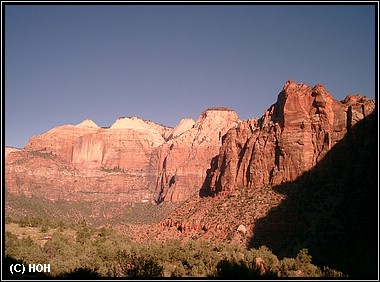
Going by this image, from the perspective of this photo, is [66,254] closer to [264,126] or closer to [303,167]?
[303,167]

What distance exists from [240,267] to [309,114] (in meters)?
40.0

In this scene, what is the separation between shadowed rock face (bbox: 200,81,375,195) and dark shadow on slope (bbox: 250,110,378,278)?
183 cm

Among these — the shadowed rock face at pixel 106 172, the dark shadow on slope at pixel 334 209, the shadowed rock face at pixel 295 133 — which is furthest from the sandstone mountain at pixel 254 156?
the dark shadow on slope at pixel 334 209

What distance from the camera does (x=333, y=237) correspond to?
52531mm

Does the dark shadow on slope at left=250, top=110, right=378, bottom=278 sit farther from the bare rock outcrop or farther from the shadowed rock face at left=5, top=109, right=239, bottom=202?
the shadowed rock face at left=5, top=109, right=239, bottom=202

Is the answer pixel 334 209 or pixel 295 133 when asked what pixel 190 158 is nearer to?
pixel 295 133

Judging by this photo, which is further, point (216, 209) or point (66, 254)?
point (216, 209)

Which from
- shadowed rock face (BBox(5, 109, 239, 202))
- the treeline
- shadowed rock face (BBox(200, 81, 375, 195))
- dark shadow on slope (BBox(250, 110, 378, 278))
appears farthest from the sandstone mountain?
the treeline

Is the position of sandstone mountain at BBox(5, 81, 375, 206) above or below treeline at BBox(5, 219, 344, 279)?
above

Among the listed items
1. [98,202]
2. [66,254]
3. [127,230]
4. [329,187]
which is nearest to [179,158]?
[98,202]

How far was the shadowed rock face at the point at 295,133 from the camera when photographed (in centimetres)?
6650

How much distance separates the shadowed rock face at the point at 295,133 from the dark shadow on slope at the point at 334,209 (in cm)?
183

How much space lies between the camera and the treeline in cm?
3390

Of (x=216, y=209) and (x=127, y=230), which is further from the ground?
(x=216, y=209)
